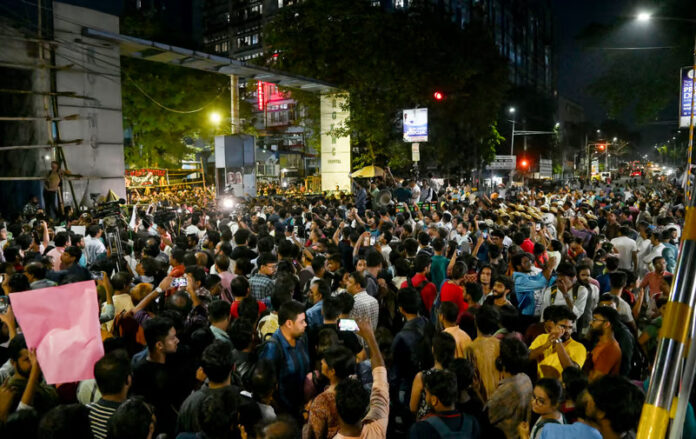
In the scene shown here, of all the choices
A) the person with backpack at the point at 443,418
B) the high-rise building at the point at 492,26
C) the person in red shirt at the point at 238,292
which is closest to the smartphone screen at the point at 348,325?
the person with backpack at the point at 443,418

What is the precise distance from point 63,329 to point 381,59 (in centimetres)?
2411

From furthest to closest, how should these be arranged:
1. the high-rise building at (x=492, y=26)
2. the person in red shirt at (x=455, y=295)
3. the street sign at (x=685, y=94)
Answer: the high-rise building at (x=492, y=26)
the street sign at (x=685, y=94)
the person in red shirt at (x=455, y=295)

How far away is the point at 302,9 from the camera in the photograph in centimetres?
2741

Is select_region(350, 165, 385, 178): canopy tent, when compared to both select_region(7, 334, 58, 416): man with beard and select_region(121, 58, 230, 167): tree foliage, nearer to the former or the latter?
select_region(121, 58, 230, 167): tree foliage

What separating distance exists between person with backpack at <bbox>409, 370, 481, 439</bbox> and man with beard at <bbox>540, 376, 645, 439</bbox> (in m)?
0.45

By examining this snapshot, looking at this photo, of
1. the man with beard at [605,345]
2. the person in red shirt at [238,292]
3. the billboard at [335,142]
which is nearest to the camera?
the man with beard at [605,345]

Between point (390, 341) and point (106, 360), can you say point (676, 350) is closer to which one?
point (106, 360)

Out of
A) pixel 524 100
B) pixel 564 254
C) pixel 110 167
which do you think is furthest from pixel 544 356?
pixel 524 100

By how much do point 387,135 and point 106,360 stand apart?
2591 cm

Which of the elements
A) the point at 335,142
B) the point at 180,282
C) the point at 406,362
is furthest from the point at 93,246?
the point at 335,142

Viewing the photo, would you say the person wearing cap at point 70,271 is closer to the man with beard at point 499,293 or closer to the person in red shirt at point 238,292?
the person in red shirt at point 238,292

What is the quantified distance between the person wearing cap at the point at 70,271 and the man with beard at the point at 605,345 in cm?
605

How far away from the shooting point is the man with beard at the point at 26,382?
11.7 feet

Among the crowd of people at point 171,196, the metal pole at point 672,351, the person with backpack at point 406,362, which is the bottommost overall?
the person with backpack at point 406,362
